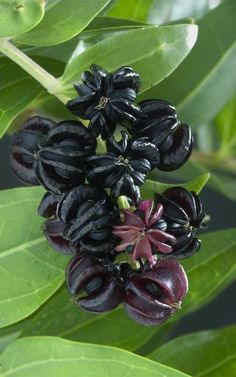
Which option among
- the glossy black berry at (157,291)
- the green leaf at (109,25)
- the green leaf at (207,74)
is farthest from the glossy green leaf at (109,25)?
the glossy black berry at (157,291)

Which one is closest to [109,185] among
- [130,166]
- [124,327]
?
[130,166]

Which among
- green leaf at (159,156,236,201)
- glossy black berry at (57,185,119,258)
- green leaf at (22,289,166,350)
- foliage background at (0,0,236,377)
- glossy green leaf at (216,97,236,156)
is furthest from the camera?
glossy green leaf at (216,97,236,156)

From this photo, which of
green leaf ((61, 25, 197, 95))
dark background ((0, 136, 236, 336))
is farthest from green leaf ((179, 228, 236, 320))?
dark background ((0, 136, 236, 336))

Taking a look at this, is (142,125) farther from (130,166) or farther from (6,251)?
(6,251)

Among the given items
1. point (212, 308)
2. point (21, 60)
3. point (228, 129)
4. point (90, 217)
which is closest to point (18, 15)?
point (21, 60)

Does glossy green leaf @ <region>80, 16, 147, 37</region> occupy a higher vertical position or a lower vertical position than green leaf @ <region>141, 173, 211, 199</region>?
higher

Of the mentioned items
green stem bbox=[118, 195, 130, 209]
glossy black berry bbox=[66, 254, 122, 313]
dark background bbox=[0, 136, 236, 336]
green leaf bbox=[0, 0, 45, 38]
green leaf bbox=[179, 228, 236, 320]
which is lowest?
dark background bbox=[0, 136, 236, 336]

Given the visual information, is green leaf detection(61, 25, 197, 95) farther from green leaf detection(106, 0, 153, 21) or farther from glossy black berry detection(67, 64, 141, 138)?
green leaf detection(106, 0, 153, 21)
